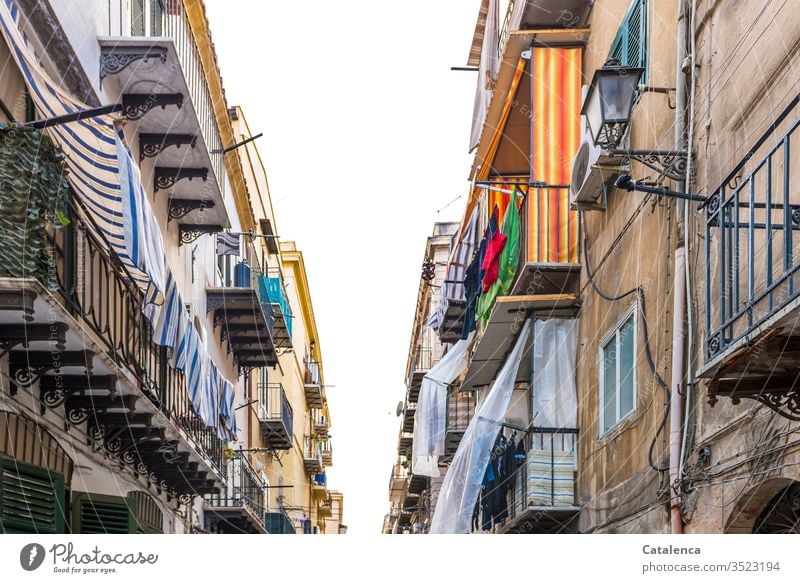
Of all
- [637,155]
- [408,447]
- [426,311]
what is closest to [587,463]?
[637,155]

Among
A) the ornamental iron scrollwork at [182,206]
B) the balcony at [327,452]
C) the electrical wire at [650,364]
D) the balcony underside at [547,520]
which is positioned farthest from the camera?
the balcony at [327,452]

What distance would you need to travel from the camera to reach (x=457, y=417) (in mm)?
21172

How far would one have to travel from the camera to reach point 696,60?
8.35m

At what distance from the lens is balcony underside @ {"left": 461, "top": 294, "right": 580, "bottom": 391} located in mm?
12359

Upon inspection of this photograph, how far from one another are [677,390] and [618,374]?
7.36 ft

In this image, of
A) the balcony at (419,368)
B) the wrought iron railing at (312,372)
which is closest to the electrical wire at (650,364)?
the balcony at (419,368)

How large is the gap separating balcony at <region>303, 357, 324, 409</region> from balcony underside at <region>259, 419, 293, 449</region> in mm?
12730

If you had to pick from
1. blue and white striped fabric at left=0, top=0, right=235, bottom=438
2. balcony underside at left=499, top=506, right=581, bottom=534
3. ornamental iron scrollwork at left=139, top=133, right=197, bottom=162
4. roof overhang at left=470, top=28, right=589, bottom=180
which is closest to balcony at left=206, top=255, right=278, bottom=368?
roof overhang at left=470, top=28, right=589, bottom=180

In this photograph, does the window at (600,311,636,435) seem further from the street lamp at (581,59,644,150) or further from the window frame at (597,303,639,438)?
the street lamp at (581,59,644,150)

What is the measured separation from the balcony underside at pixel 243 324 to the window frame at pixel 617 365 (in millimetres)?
8100

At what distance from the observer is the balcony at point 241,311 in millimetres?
18031

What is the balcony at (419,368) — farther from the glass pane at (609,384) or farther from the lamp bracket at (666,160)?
the lamp bracket at (666,160)

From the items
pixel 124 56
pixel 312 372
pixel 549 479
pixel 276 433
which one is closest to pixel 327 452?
pixel 312 372
